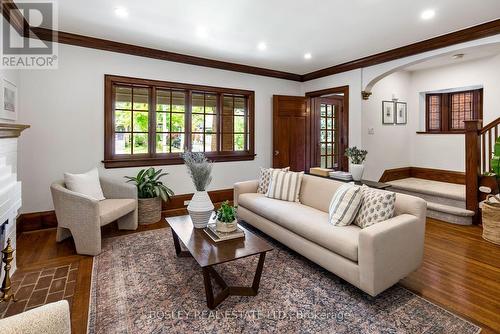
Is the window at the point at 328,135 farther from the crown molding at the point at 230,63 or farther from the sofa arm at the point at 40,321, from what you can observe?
the sofa arm at the point at 40,321

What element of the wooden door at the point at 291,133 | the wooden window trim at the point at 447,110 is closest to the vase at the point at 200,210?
the wooden door at the point at 291,133

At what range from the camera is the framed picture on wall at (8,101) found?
2.87 m

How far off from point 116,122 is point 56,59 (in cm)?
109

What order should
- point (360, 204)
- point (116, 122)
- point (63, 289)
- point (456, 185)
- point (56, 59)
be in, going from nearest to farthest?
point (63, 289)
point (360, 204)
point (56, 59)
point (116, 122)
point (456, 185)

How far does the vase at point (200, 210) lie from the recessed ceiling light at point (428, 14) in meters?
3.13

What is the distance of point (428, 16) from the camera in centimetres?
312

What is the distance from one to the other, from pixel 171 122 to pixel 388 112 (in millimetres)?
4296

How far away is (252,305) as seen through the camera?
207 centimetres

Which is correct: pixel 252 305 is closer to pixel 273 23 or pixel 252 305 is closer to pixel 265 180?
pixel 265 180

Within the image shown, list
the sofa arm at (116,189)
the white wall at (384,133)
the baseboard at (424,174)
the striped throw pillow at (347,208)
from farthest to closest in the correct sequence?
the baseboard at (424,174)
the white wall at (384,133)
the sofa arm at (116,189)
the striped throw pillow at (347,208)

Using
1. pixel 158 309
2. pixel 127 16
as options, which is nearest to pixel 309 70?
pixel 127 16

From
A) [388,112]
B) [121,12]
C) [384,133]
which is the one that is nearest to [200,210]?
[121,12]

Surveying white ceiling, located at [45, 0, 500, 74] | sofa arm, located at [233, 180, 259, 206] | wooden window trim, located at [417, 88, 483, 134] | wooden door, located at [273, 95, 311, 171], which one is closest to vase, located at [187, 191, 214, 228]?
sofa arm, located at [233, 180, 259, 206]

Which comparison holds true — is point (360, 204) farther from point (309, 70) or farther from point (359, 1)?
point (309, 70)
